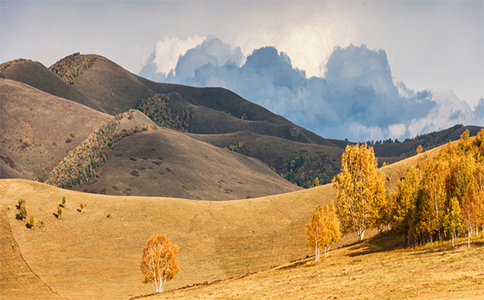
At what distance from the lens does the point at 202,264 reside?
2943 inches

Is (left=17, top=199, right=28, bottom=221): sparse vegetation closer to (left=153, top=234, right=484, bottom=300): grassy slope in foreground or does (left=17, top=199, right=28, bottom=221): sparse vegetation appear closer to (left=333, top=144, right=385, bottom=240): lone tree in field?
(left=153, top=234, right=484, bottom=300): grassy slope in foreground

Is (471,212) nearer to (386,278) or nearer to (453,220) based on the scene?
(453,220)

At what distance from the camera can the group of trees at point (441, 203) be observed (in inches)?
1797

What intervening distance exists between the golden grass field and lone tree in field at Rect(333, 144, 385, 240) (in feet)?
14.6

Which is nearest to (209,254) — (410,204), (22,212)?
(22,212)

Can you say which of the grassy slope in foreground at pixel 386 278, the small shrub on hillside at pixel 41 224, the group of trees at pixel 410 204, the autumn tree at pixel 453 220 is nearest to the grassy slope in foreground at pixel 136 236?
the small shrub on hillside at pixel 41 224

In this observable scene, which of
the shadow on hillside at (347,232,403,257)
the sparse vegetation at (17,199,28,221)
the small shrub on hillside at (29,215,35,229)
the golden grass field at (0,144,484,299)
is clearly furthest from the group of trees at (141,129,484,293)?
the sparse vegetation at (17,199,28,221)

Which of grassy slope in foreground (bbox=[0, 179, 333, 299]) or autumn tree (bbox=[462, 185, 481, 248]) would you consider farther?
grassy slope in foreground (bbox=[0, 179, 333, 299])

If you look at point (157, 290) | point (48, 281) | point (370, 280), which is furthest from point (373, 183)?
point (48, 281)

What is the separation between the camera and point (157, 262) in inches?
2217

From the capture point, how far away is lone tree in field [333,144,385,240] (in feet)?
215

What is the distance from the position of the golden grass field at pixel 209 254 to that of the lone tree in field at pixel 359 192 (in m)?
4.44

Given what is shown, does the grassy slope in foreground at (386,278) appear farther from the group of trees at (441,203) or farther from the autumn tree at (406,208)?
the autumn tree at (406,208)

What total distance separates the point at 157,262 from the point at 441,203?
3912 cm
